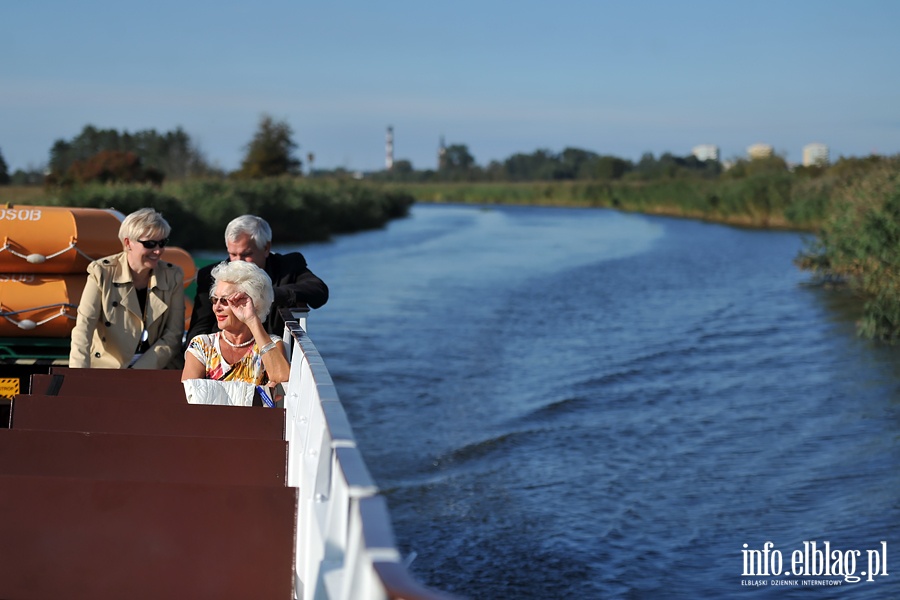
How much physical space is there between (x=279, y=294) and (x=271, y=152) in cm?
6482

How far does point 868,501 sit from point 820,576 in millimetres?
2026

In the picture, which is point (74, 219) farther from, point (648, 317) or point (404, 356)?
point (648, 317)

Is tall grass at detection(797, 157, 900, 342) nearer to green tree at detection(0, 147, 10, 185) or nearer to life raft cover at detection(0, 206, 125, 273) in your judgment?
life raft cover at detection(0, 206, 125, 273)

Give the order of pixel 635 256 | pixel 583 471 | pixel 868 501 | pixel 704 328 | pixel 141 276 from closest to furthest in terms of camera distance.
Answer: pixel 141 276
pixel 868 501
pixel 583 471
pixel 704 328
pixel 635 256

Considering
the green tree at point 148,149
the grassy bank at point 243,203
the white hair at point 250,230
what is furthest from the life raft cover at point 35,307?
the green tree at point 148,149

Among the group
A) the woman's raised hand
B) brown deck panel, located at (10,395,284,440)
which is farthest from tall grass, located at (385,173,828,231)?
brown deck panel, located at (10,395,284,440)

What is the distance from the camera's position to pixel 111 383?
5.38 meters

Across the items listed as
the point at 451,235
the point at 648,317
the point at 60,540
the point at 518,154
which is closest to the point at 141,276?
the point at 60,540

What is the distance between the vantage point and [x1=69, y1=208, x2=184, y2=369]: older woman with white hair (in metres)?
6.71

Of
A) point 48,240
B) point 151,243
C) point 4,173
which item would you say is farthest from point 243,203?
point 151,243

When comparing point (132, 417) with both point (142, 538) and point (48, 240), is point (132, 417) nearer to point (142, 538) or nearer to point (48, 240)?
point (142, 538)

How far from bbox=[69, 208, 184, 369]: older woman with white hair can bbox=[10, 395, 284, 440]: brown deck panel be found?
77.8 inches

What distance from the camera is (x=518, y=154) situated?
165500 millimetres

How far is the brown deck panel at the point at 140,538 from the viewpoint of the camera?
378 centimetres
